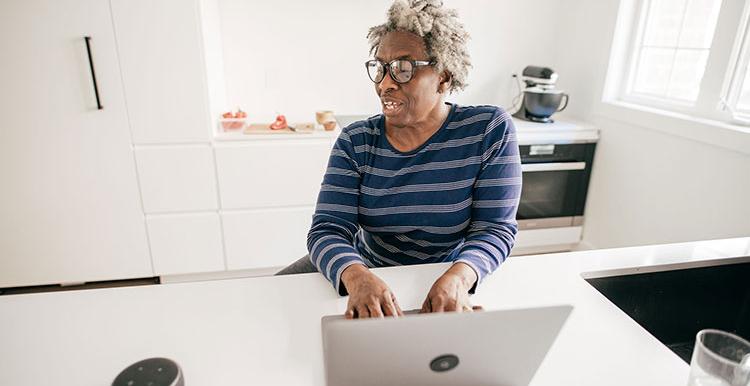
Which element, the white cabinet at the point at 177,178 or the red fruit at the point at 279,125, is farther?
the red fruit at the point at 279,125

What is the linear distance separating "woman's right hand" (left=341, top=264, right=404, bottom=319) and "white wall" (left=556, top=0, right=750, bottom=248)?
166 cm

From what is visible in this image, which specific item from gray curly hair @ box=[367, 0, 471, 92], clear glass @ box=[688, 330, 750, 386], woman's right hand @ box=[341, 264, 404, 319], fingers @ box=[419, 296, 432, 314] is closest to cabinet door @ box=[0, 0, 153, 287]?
gray curly hair @ box=[367, 0, 471, 92]

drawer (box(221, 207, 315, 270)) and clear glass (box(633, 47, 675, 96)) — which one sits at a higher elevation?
clear glass (box(633, 47, 675, 96))

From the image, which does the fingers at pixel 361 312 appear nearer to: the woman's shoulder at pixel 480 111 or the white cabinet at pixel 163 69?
the woman's shoulder at pixel 480 111

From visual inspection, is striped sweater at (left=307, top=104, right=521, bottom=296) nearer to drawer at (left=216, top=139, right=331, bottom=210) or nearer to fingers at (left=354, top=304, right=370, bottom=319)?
fingers at (left=354, top=304, right=370, bottom=319)

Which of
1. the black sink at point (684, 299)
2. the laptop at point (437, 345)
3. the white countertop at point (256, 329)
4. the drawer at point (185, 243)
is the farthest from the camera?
the drawer at point (185, 243)

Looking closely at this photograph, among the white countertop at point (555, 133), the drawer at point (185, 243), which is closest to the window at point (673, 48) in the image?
the white countertop at point (555, 133)

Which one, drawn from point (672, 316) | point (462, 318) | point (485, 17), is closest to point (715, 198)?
point (672, 316)

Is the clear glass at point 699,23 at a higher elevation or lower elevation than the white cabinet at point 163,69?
higher

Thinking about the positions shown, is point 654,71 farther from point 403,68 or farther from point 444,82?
point 403,68

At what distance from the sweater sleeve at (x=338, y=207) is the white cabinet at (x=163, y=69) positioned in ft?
3.89

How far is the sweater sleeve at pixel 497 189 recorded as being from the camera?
3.63 feet

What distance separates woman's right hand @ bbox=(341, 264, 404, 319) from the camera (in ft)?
2.63

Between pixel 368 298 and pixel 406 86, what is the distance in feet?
1.79
